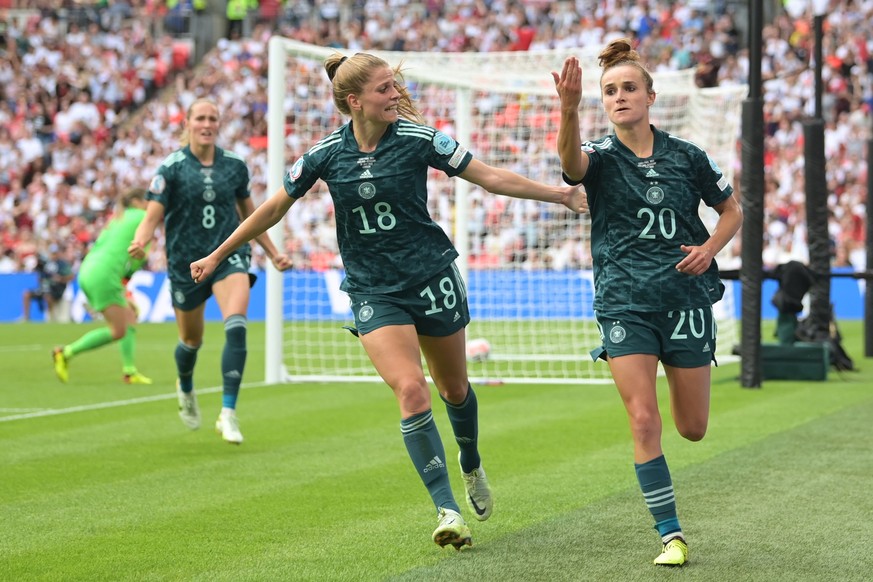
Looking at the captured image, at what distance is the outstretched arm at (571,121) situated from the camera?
5.17 meters

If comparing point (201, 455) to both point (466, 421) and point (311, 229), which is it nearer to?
point (466, 421)

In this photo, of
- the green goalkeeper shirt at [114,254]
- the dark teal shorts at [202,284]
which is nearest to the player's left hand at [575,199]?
the dark teal shorts at [202,284]

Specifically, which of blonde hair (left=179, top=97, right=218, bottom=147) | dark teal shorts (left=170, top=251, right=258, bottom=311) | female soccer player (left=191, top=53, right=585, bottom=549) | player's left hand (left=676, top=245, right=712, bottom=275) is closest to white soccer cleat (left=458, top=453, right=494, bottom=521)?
female soccer player (left=191, top=53, right=585, bottom=549)

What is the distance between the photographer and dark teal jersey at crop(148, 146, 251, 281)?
9.45 metres

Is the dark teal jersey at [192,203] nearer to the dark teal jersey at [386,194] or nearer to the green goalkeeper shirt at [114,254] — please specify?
the dark teal jersey at [386,194]

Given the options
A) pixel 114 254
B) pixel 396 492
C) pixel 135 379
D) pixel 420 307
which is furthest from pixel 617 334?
pixel 135 379

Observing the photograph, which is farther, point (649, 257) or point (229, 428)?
point (229, 428)

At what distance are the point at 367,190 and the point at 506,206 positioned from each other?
14.5 metres

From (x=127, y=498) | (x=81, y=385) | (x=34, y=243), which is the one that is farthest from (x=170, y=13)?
(x=127, y=498)

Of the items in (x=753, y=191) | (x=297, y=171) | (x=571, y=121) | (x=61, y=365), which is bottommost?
(x=61, y=365)

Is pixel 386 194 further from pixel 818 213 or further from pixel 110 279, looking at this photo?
pixel 818 213

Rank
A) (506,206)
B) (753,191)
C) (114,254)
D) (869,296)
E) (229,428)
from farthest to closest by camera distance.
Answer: (506,206), (869,296), (114,254), (753,191), (229,428)

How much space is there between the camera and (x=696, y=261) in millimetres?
5383

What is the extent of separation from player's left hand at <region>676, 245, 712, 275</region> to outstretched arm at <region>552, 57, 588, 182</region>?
55cm
